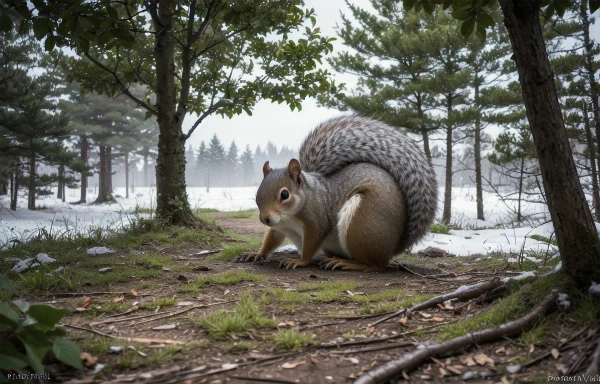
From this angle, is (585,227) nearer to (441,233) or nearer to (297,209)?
(297,209)

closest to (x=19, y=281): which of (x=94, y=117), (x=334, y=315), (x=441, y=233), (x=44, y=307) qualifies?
(x=44, y=307)

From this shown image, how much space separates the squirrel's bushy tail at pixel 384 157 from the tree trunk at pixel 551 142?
1846 mm

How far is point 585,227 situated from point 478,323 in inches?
24.1

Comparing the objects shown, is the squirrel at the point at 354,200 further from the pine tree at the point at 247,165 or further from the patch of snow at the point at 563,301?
the pine tree at the point at 247,165

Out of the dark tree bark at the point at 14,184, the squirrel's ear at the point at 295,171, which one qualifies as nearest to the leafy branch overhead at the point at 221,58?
the squirrel's ear at the point at 295,171

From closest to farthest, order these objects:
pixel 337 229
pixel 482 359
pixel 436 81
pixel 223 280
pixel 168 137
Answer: pixel 482 359 < pixel 223 280 < pixel 337 229 < pixel 168 137 < pixel 436 81

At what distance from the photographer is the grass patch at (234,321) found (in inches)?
73.7

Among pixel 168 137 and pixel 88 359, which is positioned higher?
pixel 168 137

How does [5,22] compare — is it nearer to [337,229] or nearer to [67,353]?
[67,353]

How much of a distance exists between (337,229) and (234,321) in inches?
74.3

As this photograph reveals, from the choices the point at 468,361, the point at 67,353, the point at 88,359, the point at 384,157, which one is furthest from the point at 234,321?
the point at 384,157

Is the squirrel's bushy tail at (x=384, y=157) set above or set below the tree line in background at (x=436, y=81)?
below

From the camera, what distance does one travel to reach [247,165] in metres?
50.7

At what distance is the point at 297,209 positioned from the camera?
3535 mm
